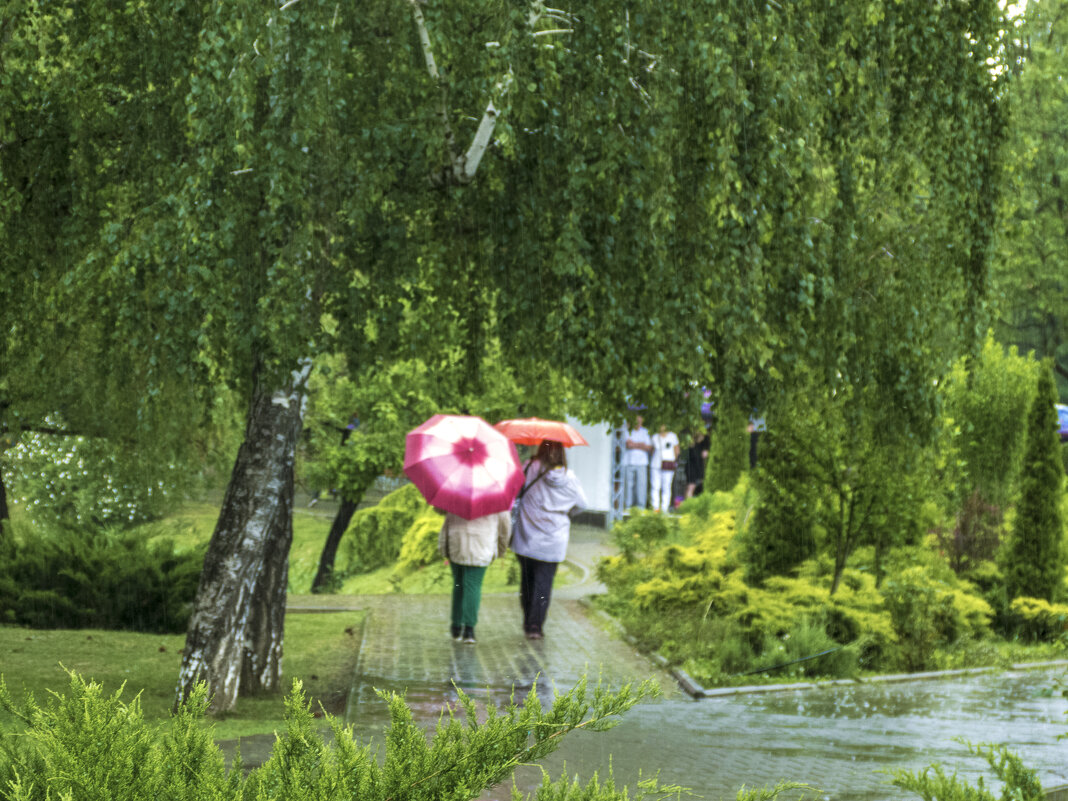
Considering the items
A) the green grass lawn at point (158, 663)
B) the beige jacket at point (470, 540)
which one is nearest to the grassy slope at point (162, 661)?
the green grass lawn at point (158, 663)

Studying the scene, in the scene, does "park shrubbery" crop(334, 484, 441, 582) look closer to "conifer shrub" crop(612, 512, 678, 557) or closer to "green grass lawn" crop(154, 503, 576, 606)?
"green grass lawn" crop(154, 503, 576, 606)

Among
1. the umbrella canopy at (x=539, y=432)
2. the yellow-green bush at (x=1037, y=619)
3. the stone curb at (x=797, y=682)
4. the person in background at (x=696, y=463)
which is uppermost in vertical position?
the umbrella canopy at (x=539, y=432)

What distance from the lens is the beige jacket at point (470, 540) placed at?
427 inches

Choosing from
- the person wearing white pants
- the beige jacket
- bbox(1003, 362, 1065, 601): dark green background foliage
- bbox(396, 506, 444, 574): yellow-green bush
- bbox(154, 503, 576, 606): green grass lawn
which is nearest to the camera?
the beige jacket

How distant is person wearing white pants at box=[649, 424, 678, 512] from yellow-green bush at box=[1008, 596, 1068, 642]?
8.73m

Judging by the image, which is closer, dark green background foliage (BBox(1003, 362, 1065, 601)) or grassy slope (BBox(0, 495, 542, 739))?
grassy slope (BBox(0, 495, 542, 739))

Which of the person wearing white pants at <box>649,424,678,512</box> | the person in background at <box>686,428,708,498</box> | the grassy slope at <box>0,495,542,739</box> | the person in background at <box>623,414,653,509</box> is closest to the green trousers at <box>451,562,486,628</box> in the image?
the grassy slope at <box>0,495,542,739</box>

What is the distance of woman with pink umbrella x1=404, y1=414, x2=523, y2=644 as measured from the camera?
10438 millimetres

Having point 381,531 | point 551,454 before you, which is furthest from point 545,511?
point 381,531

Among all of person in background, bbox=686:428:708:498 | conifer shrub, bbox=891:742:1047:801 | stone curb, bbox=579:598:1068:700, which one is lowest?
stone curb, bbox=579:598:1068:700

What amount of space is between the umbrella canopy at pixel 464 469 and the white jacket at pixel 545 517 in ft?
1.92

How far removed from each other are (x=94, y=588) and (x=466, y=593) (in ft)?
14.3

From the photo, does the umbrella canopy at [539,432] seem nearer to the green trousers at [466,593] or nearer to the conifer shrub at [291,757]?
the green trousers at [466,593]

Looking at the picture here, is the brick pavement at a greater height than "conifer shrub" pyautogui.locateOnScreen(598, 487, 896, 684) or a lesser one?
lesser
